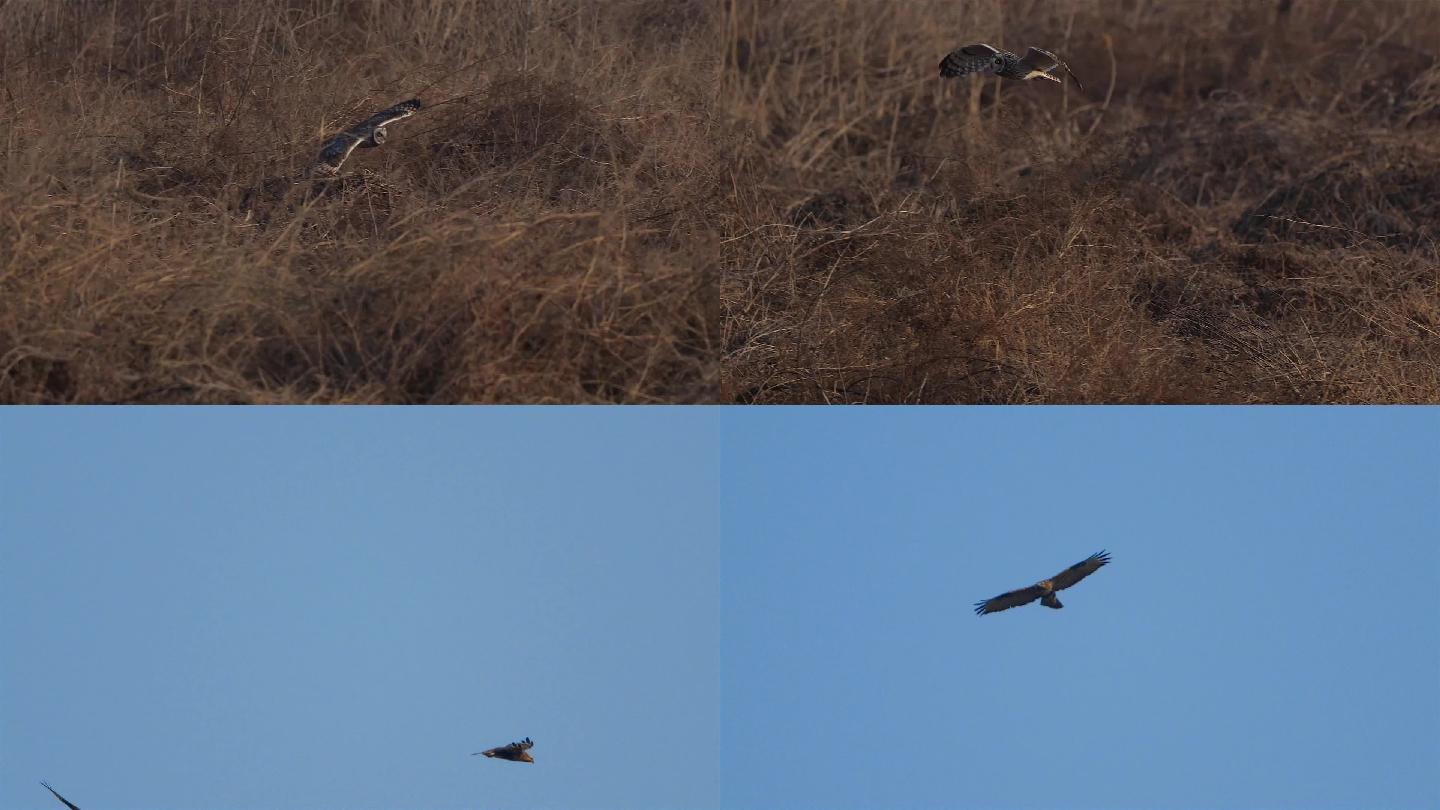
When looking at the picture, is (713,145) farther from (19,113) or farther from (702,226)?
(19,113)

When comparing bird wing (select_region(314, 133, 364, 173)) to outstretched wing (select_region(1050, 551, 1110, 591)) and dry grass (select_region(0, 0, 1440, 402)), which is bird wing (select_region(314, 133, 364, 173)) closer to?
dry grass (select_region(0, 0, 1440, 402))

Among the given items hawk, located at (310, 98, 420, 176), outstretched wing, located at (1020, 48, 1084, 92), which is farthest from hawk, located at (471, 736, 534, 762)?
outstretched wing, located at (1020, 48, 1084, 92)

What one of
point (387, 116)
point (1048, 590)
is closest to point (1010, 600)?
point (1048, 590)

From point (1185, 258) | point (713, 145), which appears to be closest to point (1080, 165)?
point (1185, 258)

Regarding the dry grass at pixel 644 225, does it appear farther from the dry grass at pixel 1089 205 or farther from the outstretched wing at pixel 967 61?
the outstretched wing at pixel 967 61

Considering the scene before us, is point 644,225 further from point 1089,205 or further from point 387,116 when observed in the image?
point 1089,205
